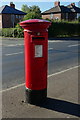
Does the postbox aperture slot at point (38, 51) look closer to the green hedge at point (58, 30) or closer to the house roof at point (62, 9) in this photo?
the green hedge at point (58, 30)

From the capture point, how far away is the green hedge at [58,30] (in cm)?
3119

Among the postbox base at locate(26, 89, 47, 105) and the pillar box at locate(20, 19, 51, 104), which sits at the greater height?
the pillar box at locate(20, 19, 51, 104)

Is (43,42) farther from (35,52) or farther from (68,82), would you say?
(68,82)

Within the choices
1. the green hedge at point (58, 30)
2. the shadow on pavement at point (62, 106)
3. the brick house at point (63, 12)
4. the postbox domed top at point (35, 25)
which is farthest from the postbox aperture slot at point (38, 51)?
the brick house at point (63, 12)

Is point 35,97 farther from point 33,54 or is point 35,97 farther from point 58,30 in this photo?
point 58,30

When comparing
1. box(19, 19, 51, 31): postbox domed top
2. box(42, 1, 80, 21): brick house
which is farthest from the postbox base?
box(42, 1, 80, 21): brick house

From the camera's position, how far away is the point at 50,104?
429cm

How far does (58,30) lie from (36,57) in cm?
2899

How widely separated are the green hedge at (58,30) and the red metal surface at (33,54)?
86.0 ft

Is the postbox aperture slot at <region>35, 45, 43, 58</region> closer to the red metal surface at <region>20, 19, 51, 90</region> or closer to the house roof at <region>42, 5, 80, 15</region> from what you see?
the red metal surface at <region>20, 19, 51, 90</region>

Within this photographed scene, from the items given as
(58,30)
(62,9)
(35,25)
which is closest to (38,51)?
(35,25)

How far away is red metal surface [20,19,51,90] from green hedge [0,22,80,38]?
26.2 metres

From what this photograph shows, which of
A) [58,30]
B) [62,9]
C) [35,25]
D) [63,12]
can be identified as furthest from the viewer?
[62,9]

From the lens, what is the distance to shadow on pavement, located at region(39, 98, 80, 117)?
3.97 m
